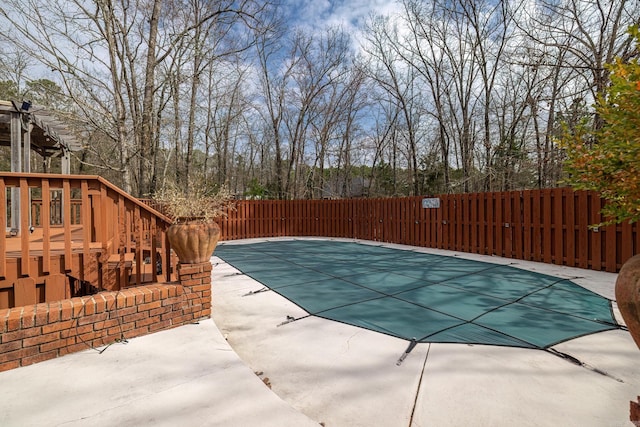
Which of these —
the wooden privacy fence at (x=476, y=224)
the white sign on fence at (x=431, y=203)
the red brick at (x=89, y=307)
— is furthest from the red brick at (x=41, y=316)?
the white sign on fence at (x=431, y=203)

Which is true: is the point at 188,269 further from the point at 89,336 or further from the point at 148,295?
the point at 89,336

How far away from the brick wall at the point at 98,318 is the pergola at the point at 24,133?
329 cm

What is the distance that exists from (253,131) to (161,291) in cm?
1773

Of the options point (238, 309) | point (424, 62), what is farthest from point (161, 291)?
point (424, 62)

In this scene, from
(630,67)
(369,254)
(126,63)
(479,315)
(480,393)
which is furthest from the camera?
(126,63)

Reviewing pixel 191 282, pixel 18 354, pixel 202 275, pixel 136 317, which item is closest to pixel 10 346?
→ pixel 18 354

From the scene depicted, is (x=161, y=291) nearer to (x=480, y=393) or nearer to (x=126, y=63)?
(x=480, y=393)

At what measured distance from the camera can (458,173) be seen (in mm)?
16484

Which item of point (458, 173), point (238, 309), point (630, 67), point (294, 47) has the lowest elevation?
point (238, 309)

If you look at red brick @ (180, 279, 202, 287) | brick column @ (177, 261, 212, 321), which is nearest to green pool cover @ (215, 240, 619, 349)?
brick column @ (177, 261, 212, 321)

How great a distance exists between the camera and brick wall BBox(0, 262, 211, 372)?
1.96 meters

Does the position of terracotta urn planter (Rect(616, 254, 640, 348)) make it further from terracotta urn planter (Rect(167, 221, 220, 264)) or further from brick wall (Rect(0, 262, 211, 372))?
brick wall (Rect(0, 262, 211, 372))

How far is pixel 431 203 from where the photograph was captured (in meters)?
8.35

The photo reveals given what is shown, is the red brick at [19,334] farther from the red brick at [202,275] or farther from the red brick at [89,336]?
the red brick at [202,275]
